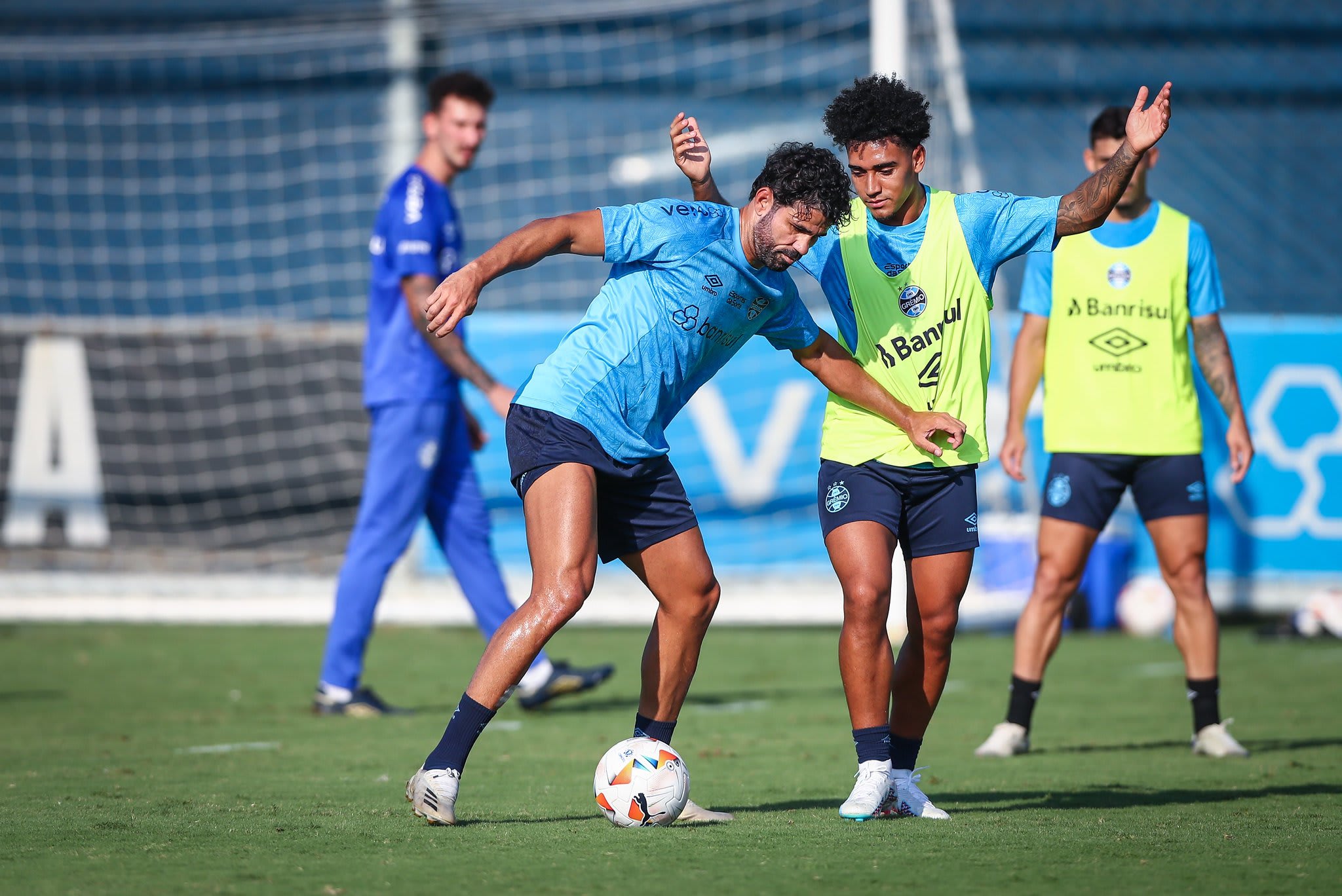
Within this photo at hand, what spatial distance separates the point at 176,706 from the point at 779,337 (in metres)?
3.95

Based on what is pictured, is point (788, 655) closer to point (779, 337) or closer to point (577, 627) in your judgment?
point (577, 627)

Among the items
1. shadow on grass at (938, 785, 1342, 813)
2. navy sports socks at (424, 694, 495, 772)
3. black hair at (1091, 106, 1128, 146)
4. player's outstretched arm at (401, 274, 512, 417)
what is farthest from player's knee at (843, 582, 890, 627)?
player's outstretched arm at (401, 274, 512, 417)

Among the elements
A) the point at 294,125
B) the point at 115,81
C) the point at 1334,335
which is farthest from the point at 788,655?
the point at 115,81

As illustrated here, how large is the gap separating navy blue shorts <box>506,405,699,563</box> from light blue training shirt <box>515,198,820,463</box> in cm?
3

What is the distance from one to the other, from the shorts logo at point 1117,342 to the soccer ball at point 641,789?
284 cm

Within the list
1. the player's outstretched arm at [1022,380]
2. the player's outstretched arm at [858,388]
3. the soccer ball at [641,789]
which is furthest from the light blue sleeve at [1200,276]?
the soccer ball at [641,789]

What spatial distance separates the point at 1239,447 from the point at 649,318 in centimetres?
301

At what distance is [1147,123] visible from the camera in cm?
417

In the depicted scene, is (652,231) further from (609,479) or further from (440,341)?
(440,341)

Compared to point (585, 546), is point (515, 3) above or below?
above

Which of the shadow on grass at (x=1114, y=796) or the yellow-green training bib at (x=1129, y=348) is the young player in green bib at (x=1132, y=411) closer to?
the yellow-green training bib at (x=1129, y=348)

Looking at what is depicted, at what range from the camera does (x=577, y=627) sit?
35.5ft

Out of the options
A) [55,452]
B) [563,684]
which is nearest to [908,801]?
[563,684]

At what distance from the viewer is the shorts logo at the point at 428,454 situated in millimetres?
6934
